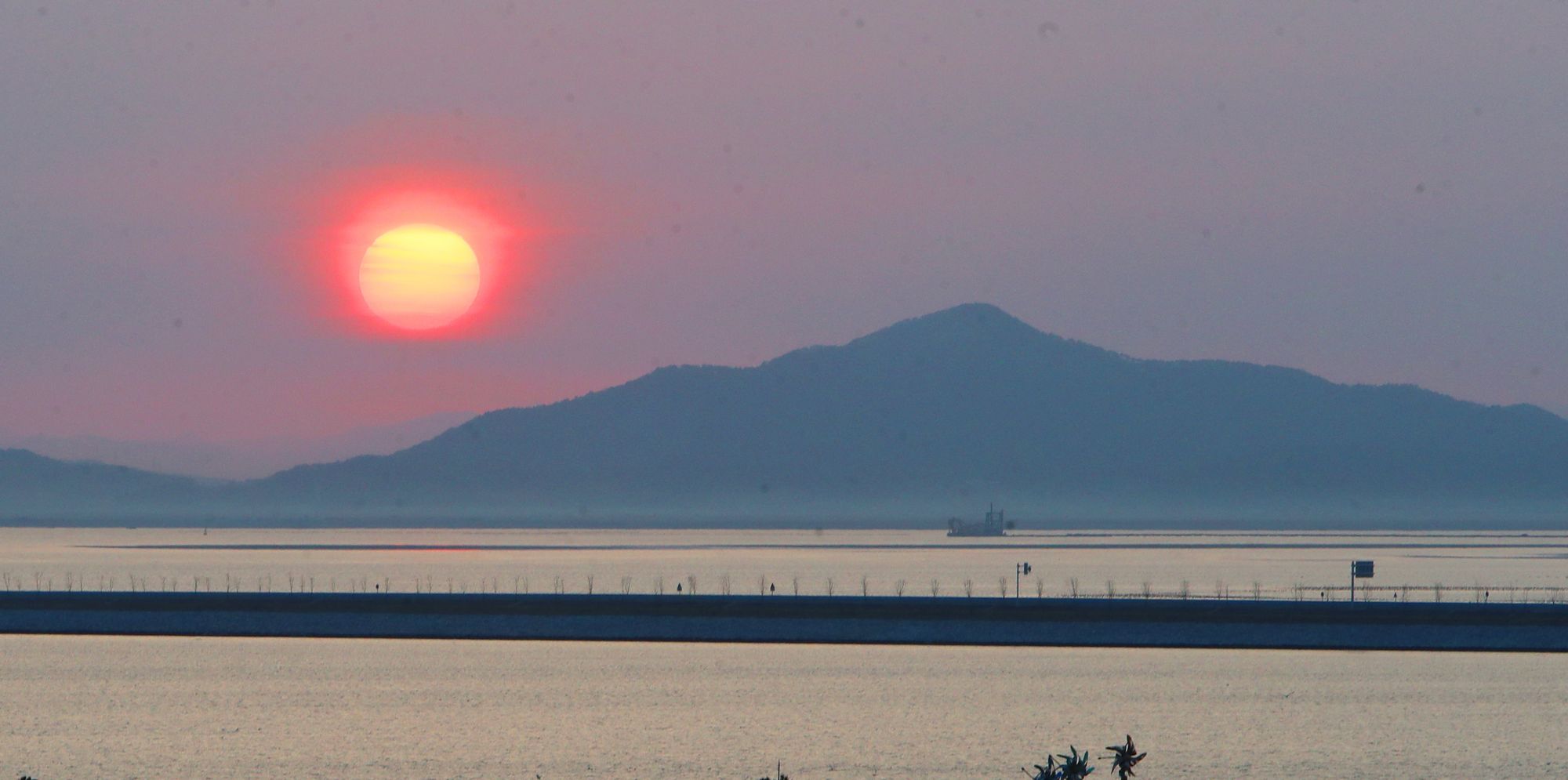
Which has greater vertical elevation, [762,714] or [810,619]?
[810,619]

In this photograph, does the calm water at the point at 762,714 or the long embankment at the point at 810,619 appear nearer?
the calm water at the point at 762,714

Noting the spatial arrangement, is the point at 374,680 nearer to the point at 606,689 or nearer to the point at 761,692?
the point at 606,689

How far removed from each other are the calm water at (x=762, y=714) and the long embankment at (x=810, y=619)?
281cm

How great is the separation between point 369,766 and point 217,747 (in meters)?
9.91

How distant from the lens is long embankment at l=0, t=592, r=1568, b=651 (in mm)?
112375

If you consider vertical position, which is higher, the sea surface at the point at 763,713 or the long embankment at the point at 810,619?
the long embankment at the point at 810,619

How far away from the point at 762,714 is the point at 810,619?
845 inches

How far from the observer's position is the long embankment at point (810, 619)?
112 m

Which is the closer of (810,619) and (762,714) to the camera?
(762,714)

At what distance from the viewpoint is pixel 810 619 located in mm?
117812

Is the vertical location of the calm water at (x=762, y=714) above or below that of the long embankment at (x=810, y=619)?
below

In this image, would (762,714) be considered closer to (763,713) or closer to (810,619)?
(763,713)

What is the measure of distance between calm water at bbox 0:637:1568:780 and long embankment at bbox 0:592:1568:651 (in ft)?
9.23

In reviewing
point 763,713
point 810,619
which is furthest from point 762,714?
point 810,619
